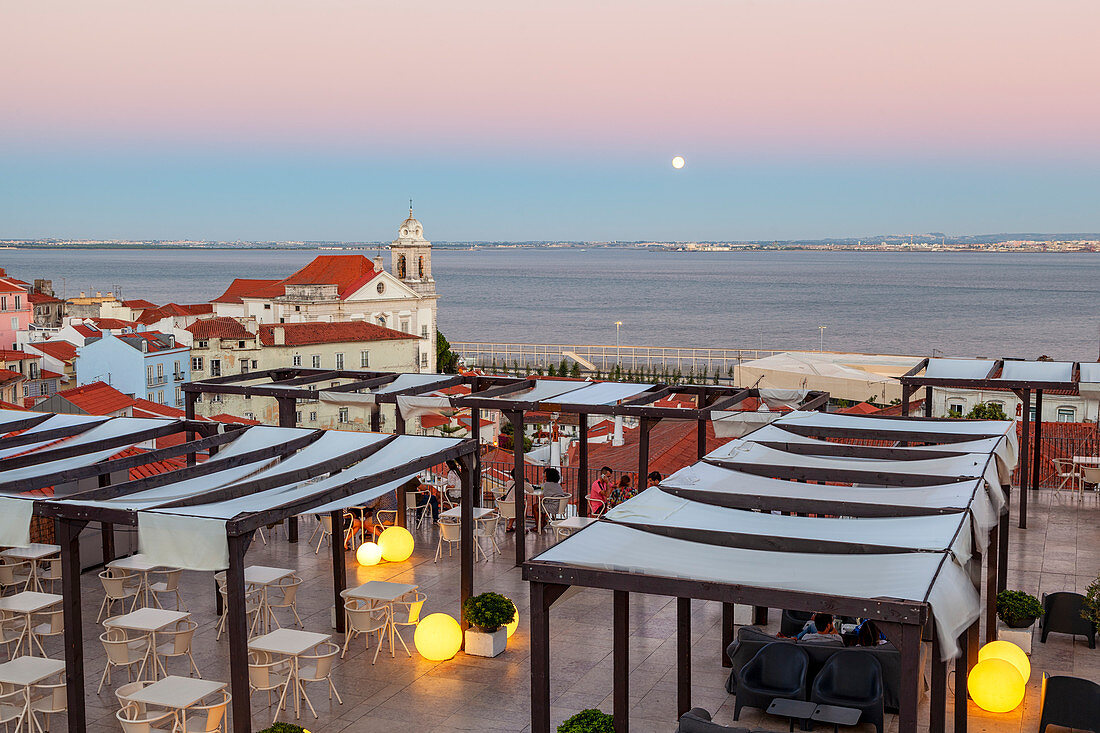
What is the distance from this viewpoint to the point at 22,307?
67188 mm

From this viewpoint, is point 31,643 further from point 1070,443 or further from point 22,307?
point 22,307

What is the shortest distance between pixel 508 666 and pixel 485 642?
35 cm

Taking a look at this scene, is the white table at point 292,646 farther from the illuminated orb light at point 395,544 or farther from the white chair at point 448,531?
the white chair at point 448,531

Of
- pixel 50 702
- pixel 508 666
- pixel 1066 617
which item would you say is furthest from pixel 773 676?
pixel 50 702

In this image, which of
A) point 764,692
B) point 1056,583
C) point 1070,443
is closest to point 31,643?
point 764,692

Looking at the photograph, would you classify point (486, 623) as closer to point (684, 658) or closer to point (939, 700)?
point (684, 658)

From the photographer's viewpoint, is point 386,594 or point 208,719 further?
point 386,594

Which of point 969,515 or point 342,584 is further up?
point 969,515

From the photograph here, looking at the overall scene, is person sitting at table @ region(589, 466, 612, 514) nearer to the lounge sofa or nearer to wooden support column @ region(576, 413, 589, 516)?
wooden support column @ region(576, 413, 589, 516)

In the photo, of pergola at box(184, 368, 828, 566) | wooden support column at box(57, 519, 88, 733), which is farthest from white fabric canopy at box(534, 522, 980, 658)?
pergola at box(184, 368, 828, 566)

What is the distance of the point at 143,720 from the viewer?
23.0 ft

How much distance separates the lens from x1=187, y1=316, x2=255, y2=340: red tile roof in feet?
189

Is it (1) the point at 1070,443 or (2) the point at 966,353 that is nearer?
(1) the point at 1070,443

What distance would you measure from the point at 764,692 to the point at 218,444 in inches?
243
